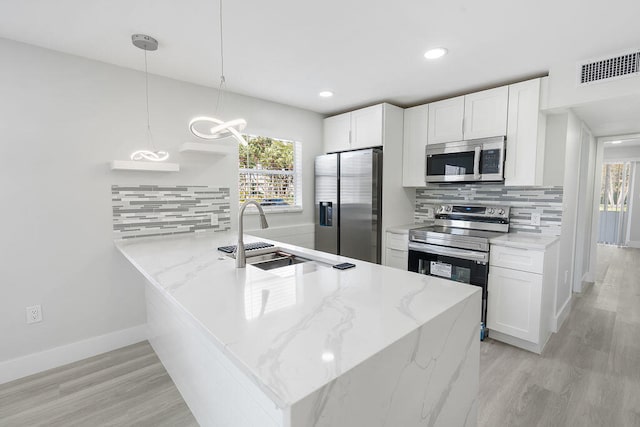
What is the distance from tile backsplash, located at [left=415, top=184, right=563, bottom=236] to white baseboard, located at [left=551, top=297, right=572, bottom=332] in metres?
0.80

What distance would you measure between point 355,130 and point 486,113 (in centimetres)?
133

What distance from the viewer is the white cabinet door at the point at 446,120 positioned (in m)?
2.99

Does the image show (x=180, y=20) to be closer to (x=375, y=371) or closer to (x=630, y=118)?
(x=375, y=371)

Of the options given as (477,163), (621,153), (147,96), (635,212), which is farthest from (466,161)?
(635,212)

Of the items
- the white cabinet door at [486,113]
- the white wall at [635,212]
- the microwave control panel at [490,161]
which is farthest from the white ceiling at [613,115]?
the white wall at [635,212]

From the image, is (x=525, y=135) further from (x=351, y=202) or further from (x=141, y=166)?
(x=141, y=166)

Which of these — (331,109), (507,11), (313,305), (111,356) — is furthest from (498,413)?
(331,109)

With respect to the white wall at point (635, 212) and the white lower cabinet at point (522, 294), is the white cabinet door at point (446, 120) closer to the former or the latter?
the white lower cabinet at point (522, 294)

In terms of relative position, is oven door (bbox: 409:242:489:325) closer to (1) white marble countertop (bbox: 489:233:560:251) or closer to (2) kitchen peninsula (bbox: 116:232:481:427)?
(1) white marble countertop (bbox: 489:233:560:251)

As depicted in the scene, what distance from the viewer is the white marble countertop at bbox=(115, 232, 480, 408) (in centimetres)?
75

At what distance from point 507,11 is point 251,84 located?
2.04m

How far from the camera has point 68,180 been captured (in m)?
2.27

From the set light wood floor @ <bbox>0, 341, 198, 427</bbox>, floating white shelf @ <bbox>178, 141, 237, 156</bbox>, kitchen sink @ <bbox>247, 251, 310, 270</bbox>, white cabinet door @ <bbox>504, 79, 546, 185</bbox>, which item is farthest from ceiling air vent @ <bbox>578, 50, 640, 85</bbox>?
light wood floor @ <bbox>0, 341, 198, 427</bbox>

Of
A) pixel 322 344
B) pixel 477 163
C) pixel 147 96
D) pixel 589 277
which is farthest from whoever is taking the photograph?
pixel 589 277
